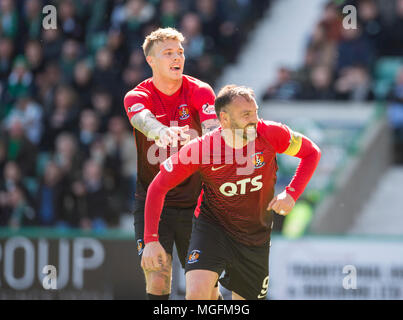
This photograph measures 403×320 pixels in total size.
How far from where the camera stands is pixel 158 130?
5617mm

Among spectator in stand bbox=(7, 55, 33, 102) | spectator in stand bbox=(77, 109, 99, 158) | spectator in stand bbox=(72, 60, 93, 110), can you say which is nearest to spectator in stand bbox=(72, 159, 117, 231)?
spectator in stand bbox=(77, 109, 99, 158)

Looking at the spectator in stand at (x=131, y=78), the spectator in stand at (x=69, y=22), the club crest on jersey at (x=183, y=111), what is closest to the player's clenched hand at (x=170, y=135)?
the club crest on jersey at (x=183, y=111)

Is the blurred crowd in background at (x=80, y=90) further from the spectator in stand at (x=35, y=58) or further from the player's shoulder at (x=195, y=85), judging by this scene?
the player's shoulder at (x=195, y=85)

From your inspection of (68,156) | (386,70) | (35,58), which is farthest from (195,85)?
(35,58)

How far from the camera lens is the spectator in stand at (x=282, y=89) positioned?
12.5 meters

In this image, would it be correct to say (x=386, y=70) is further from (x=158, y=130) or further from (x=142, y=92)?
(x=158, y=130)

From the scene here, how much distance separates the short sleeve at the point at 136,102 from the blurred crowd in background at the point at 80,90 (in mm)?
5462

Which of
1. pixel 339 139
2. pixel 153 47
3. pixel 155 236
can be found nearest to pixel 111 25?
pixel 339 139

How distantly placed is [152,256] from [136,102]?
1.18m

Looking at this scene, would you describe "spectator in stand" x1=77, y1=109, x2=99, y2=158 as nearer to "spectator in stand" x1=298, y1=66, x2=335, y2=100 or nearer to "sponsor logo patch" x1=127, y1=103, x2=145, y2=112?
"spectator in stand" x1=298, y1=66, x2=335, y2=100

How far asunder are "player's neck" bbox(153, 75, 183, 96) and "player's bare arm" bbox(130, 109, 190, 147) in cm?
31

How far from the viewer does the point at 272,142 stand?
5773 mm
